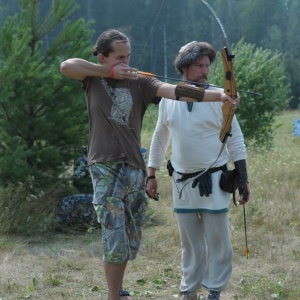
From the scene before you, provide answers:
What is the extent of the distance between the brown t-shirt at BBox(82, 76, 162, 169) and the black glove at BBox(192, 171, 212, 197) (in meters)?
0.39

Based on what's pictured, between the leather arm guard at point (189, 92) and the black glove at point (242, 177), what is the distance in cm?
65

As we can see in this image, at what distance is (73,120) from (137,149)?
3252 mm

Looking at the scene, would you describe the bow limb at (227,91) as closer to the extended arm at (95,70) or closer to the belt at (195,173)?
the belt at (195,173)

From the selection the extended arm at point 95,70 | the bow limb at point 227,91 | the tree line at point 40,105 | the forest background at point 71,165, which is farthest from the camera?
the tree line at point 40,105

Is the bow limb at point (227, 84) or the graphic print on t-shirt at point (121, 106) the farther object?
the graphic print on t-shirt at point (121, 106)

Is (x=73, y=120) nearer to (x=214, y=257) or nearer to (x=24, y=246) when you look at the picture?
(x=24, y=246)

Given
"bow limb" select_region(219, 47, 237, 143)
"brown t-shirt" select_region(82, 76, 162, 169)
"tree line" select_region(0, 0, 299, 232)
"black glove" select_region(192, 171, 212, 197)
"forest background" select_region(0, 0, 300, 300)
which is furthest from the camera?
"tree line" select_region(0, 0, 299, 232)

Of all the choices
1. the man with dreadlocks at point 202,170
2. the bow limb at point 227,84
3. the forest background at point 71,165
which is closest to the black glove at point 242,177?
the man with dreadlocks at point 202,170

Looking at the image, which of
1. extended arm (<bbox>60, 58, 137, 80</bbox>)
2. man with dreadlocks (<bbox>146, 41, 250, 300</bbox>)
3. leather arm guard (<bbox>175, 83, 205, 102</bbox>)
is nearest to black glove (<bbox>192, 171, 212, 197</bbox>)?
man with dreadlocks (<bbox>146, 41, 250, 300</bbox>)

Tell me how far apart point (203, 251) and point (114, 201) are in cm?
81

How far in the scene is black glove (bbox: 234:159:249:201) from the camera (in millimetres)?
4324

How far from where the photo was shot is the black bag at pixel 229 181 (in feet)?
14.2

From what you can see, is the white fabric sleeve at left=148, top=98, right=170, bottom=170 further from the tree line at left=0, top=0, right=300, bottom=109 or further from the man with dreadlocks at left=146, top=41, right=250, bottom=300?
the tree line at left=0, top=0, right=300, bottom=109

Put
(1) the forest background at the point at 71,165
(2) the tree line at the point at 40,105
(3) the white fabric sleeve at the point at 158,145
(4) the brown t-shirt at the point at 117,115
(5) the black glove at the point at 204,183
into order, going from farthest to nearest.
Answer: (2) the tree line at the point at 40,105 → (1) the forest background at the point at 71,165 → (3) the white fabric sleeve at the point at 158,145 → (5) the black glove at the point at 204,183 → (4) the brown t-shirt at the point at 117,115
